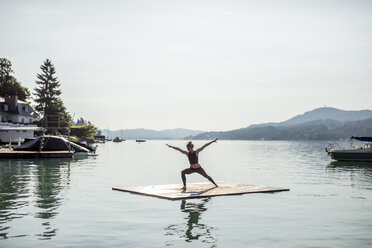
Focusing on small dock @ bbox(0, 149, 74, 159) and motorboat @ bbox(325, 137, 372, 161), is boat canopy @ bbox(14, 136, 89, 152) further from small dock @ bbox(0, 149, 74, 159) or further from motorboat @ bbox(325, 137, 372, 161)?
motorboat @ bbox(325, 137, 372, 161)

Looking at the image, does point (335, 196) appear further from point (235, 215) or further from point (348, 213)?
point (235, 215)

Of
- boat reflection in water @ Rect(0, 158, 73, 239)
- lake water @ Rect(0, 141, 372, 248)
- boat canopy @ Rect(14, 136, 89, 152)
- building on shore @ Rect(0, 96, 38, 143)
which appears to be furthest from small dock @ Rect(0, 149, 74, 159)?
building on shore @ Rect(0, 96, 38, 143)

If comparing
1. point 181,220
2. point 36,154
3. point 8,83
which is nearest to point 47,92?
point 8,83

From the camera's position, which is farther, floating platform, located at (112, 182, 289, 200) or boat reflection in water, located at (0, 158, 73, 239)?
floating platform, located at (112, 182, 289, 200)

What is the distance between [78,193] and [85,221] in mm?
8760

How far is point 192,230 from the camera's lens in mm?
15016

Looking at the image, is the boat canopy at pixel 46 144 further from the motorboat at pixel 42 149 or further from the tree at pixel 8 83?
the tree at pixel 8 83

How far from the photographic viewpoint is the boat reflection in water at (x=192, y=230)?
13.7 meters

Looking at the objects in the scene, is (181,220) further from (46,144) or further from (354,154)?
(46,144)

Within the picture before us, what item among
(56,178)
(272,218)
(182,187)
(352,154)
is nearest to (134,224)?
(272,218)

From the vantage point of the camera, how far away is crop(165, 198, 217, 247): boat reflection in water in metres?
13.7

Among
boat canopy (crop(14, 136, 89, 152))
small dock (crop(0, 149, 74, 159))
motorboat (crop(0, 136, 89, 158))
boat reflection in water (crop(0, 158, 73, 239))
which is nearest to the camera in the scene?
boat reflection in water (crop(0, 158, 73, 239))

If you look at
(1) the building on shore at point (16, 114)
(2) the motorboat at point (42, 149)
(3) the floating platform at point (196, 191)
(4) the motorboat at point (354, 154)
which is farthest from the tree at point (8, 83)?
(3) the floating platform at point (196, 191)

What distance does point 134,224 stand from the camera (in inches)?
629
